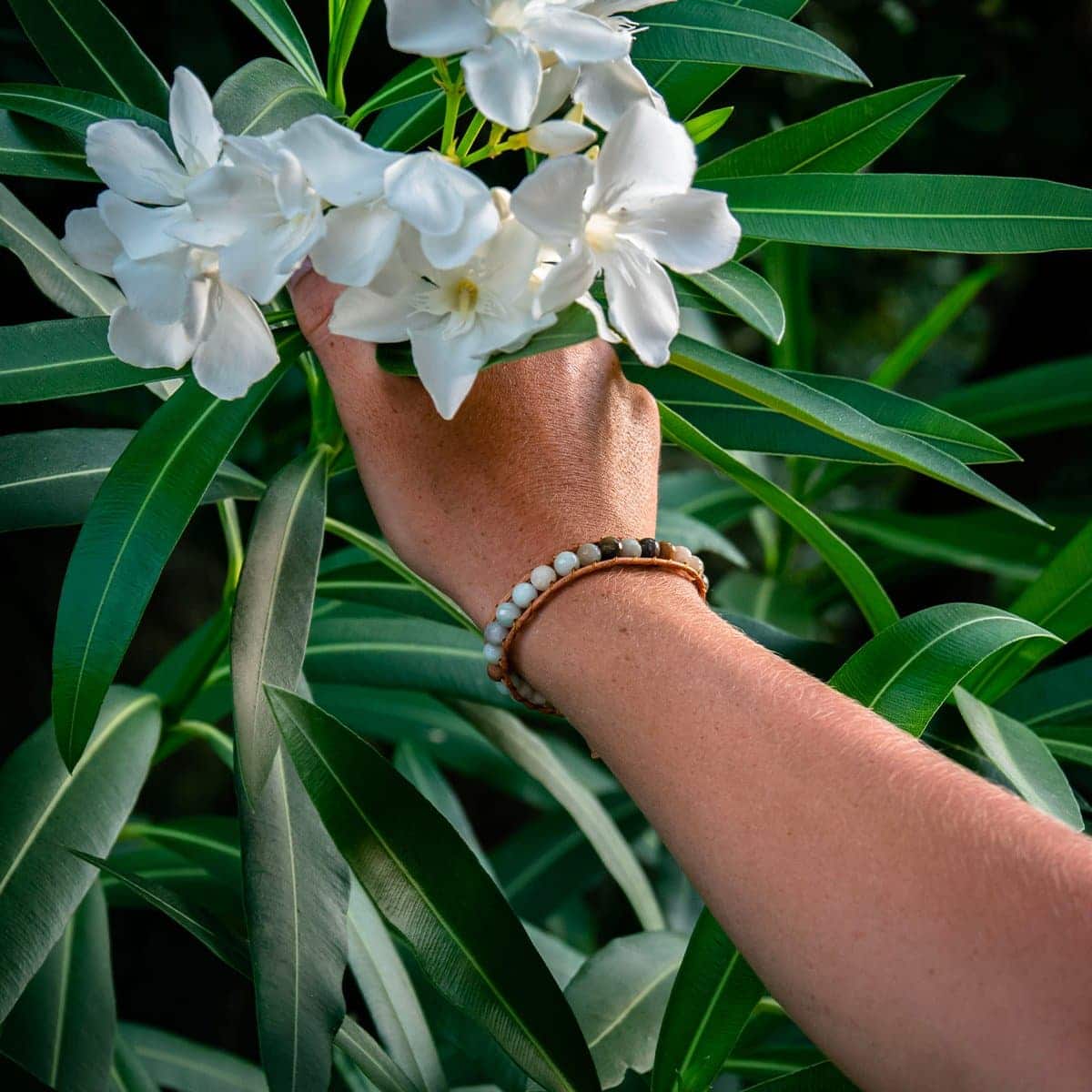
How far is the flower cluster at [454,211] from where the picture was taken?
510mm

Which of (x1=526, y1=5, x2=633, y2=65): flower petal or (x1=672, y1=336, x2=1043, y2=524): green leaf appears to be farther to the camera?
(x1=672, y1=336, x2=1043, y2=524): green leaf

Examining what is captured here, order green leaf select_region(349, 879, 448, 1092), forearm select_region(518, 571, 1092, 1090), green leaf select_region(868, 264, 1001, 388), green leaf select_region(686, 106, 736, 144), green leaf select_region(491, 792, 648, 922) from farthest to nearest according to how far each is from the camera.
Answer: green leaf select_region(868, 264, 1001, 388) < green leaf select_region(491, 792, 648, 922) < green leaf select_region(349, 879, 448, 1092) < green leaf select_region(686, 106, 736, 144) < forearm select_region(518, 571, 1092, 1090)

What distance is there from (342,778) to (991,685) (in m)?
0.57

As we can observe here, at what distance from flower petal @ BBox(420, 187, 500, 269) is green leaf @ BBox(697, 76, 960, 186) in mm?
369

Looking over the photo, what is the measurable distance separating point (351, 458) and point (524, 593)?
337 mm

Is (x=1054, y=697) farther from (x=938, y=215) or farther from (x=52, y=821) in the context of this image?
(x=52, y=821)

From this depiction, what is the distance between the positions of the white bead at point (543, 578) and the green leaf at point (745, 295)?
0.19m

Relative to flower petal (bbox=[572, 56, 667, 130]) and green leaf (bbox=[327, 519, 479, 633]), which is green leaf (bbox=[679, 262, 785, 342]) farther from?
green leaf (bbox=[327, 519, 479, 633])

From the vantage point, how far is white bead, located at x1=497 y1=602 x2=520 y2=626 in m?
0.57

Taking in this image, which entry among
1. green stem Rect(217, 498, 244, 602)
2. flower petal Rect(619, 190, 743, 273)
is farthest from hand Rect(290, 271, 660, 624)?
green stem Rect(217, 498, 244, 602)

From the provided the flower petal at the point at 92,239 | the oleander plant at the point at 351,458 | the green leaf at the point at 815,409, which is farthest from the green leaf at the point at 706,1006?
the flower petal at the point at 92,239

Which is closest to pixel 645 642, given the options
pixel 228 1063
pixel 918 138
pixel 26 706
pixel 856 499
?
pixel 228 1063

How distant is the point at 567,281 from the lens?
0.51 m

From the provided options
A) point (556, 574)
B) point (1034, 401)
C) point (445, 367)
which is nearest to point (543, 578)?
point (556, 574)
